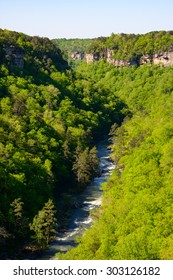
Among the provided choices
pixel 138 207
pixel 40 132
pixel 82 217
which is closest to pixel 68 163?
Answer: pixel 40 132

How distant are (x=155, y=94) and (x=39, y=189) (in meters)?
113

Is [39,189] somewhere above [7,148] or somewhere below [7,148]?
below

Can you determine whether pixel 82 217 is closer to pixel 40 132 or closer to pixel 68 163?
pixel 68 163

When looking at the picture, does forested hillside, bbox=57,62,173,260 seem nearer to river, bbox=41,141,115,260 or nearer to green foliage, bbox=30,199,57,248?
river, bbox=41,141,115,260

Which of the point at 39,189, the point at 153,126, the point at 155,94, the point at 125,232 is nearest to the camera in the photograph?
the point at 125,232

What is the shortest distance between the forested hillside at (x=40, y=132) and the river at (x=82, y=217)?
1794mm

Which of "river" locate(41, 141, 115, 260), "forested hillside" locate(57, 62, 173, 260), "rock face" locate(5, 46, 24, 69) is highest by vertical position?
"rock face" locate(5, 46, 24, 69)

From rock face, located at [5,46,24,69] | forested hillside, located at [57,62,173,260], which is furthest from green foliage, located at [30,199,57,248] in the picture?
rock face, located at [5,46,24,69]

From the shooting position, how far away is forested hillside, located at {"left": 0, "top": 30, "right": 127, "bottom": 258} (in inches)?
2657

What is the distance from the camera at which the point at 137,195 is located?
6612 cm

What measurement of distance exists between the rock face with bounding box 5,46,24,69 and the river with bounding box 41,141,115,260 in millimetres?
50975

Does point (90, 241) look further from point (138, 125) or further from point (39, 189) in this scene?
point (138, 125)

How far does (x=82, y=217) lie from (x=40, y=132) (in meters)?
28.2

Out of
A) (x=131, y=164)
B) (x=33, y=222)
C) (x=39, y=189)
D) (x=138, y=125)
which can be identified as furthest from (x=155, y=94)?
(x=33, y=222)
